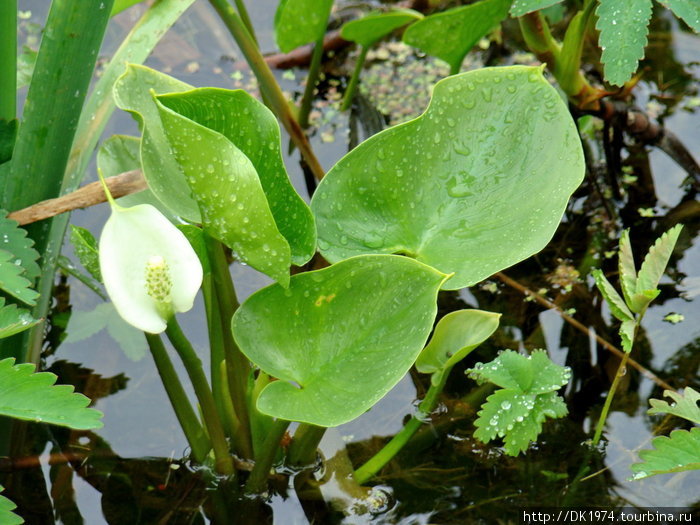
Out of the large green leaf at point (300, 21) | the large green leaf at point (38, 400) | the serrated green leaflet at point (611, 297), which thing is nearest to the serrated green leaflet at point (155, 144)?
the large green leaf at point (38, 400)

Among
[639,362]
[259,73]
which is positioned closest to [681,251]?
[639,362]

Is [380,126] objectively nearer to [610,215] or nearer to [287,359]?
[610,215]

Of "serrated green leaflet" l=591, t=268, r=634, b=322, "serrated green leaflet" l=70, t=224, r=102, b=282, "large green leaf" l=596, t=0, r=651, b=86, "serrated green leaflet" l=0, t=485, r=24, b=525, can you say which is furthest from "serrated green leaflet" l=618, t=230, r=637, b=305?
"serrated green leaflet" l=0, t=485, r=24, b=525

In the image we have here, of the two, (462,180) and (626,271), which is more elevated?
(462,180)

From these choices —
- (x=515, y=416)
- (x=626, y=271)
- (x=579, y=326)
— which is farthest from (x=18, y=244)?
(x=579, y=326)

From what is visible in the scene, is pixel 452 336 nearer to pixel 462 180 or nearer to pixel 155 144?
pixel 462 180

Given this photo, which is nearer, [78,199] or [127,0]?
[78,199]
